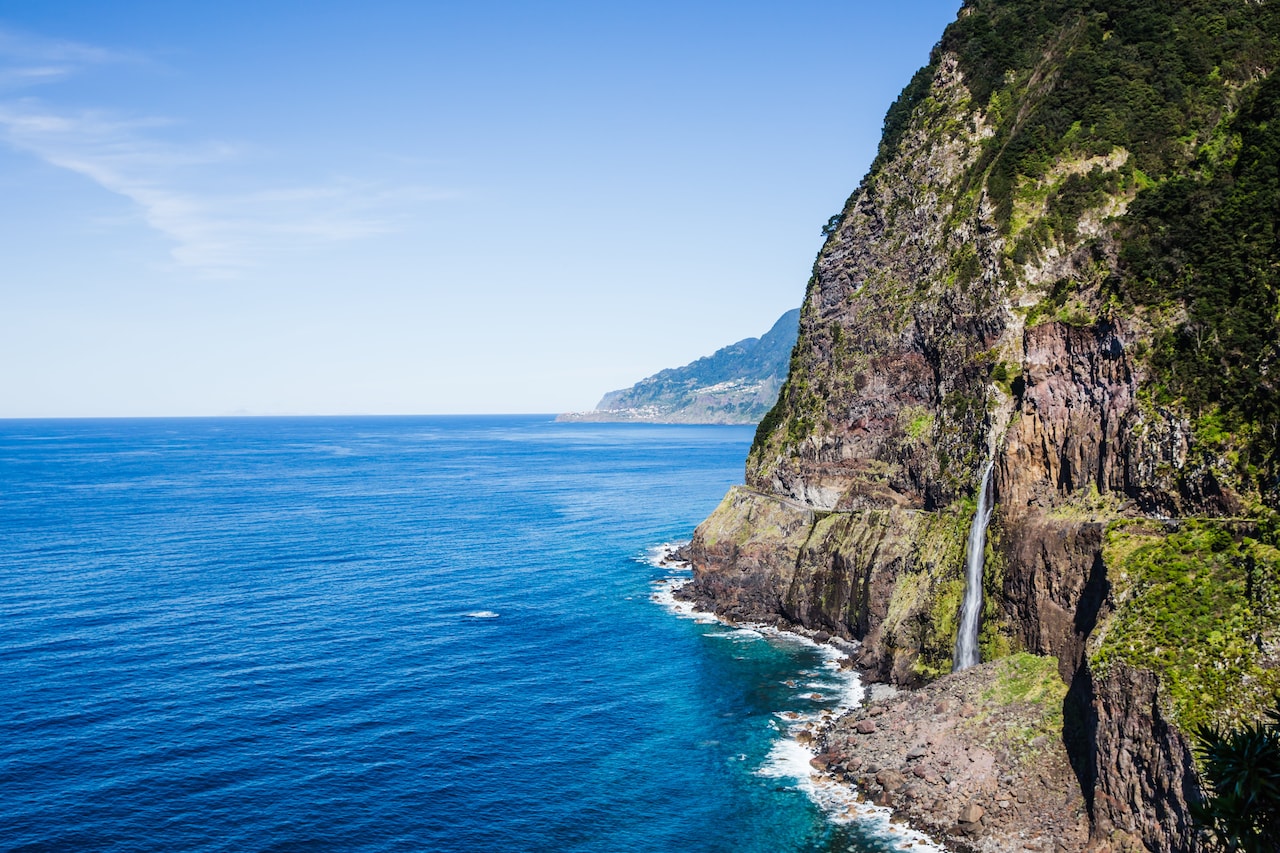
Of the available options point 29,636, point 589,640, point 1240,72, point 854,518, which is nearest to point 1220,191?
point 1240,72

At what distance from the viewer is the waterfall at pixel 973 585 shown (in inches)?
2918

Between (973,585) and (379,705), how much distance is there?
162 ft

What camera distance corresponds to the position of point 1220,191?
70.1 m

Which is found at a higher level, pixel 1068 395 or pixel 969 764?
pixel 1068 395

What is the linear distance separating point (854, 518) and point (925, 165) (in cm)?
4049

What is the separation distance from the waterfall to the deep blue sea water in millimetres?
11421

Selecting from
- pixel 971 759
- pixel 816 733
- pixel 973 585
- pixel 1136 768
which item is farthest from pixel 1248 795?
pixel 973 585

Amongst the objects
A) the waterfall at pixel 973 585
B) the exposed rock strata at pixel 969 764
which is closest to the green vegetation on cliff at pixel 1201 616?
the exposed rock strata at pixel 969 764

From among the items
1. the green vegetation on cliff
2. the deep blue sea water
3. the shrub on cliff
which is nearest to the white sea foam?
the deep blue sea water

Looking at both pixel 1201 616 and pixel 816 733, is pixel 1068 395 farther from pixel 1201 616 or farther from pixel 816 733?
pixel 816 733

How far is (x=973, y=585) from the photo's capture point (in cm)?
7600

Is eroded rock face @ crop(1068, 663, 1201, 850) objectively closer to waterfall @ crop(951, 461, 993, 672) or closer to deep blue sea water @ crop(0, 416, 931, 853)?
A: deep blue sea water @ crop(0, 416, 931, 853)

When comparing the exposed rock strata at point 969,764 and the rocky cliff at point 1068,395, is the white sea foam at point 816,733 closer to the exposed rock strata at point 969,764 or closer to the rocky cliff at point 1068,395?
the exposed rock strata at point 969,764

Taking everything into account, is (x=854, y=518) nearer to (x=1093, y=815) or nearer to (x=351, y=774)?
(x=1093, y=815)
